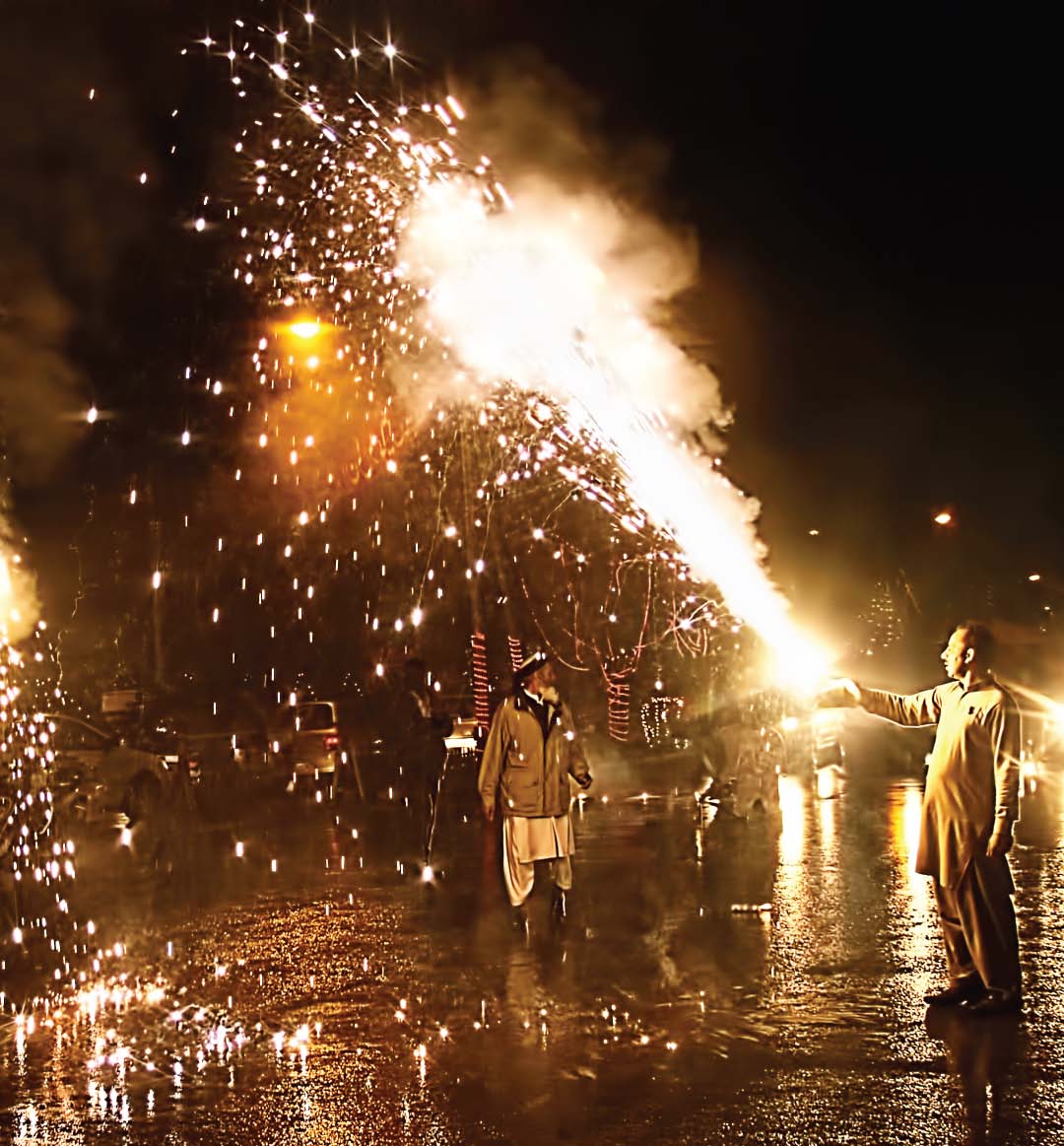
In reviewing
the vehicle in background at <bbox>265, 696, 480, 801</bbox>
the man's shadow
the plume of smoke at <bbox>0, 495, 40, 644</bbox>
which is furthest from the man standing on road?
the vehicle in background at <bbox>265, 696, 480, 801</bbox>

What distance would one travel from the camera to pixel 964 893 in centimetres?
730

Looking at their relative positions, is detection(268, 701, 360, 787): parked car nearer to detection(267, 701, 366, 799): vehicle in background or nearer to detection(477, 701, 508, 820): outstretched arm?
detection(267, 701, 366, 799): vehicle in background

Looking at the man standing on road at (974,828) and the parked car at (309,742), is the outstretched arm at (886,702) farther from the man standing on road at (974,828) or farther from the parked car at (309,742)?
the parked car at (309,742)

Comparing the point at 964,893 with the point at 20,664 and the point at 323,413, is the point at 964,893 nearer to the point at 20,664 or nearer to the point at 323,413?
the point at 20,664

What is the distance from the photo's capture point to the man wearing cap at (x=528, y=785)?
391 inches

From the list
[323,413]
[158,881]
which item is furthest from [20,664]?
[158,881]

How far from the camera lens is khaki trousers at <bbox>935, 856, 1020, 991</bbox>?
7.23 metres

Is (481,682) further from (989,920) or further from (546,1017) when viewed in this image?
(989,920)

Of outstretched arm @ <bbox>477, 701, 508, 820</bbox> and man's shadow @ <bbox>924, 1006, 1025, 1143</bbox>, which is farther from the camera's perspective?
outstretched arm @ <bbox>477, 701, 508, 820</bbox>

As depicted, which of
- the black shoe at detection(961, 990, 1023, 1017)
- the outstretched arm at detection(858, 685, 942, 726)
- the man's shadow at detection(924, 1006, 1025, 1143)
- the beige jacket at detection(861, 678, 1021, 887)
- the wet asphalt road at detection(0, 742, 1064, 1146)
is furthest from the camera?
the outstretched arm at detection(858, 685, 942, 726)

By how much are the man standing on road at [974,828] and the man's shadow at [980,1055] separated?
132mm

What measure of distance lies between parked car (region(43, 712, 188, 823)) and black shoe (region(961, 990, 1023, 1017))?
1261 cm

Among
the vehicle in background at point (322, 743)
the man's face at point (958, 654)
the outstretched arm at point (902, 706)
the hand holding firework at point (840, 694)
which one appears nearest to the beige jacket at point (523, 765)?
the hand holding firework at point (840, 694)

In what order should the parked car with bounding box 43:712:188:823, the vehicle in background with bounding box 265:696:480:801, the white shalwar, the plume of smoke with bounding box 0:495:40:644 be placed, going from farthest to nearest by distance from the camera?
the vehicle in background with bounding box 265:696:480:801, the parked car with bounding box 43:712:188:823, the plume of smoke with bounding box 0:495:40:644, the white shalwar
